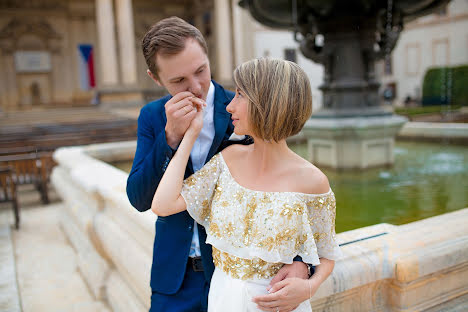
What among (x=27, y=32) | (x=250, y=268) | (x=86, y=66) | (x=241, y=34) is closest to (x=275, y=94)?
(x=250, y=268)

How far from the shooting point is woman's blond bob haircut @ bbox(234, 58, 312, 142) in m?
1.10

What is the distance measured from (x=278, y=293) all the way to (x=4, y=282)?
370cm

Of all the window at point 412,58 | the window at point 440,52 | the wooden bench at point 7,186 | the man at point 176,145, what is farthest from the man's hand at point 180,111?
the window at point 412,58

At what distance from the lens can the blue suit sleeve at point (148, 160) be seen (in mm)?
1293

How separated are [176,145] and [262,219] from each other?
36 cm

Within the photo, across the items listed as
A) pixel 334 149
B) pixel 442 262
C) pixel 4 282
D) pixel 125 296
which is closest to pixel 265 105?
pixel 442 262

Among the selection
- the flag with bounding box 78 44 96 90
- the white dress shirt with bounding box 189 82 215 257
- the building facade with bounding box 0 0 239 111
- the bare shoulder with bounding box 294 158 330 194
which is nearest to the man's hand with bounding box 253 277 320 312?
the bare shoulder with bounding box 294 158 330 194

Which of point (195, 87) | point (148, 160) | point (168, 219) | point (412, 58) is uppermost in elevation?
point (412, 58)

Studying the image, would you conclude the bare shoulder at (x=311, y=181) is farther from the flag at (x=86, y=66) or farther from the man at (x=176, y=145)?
the flag at (x=86, y=66)

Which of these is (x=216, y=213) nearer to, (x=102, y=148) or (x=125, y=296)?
(x=125, y=296)

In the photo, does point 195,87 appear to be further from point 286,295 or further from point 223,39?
point 223,39

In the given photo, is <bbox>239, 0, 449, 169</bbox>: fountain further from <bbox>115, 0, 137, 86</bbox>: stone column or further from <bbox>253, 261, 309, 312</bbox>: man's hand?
<bbox>115, 0, 137, 86</bbox>: stone column

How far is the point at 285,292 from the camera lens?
1156 mm

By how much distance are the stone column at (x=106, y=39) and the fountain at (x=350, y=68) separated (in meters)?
17.8
